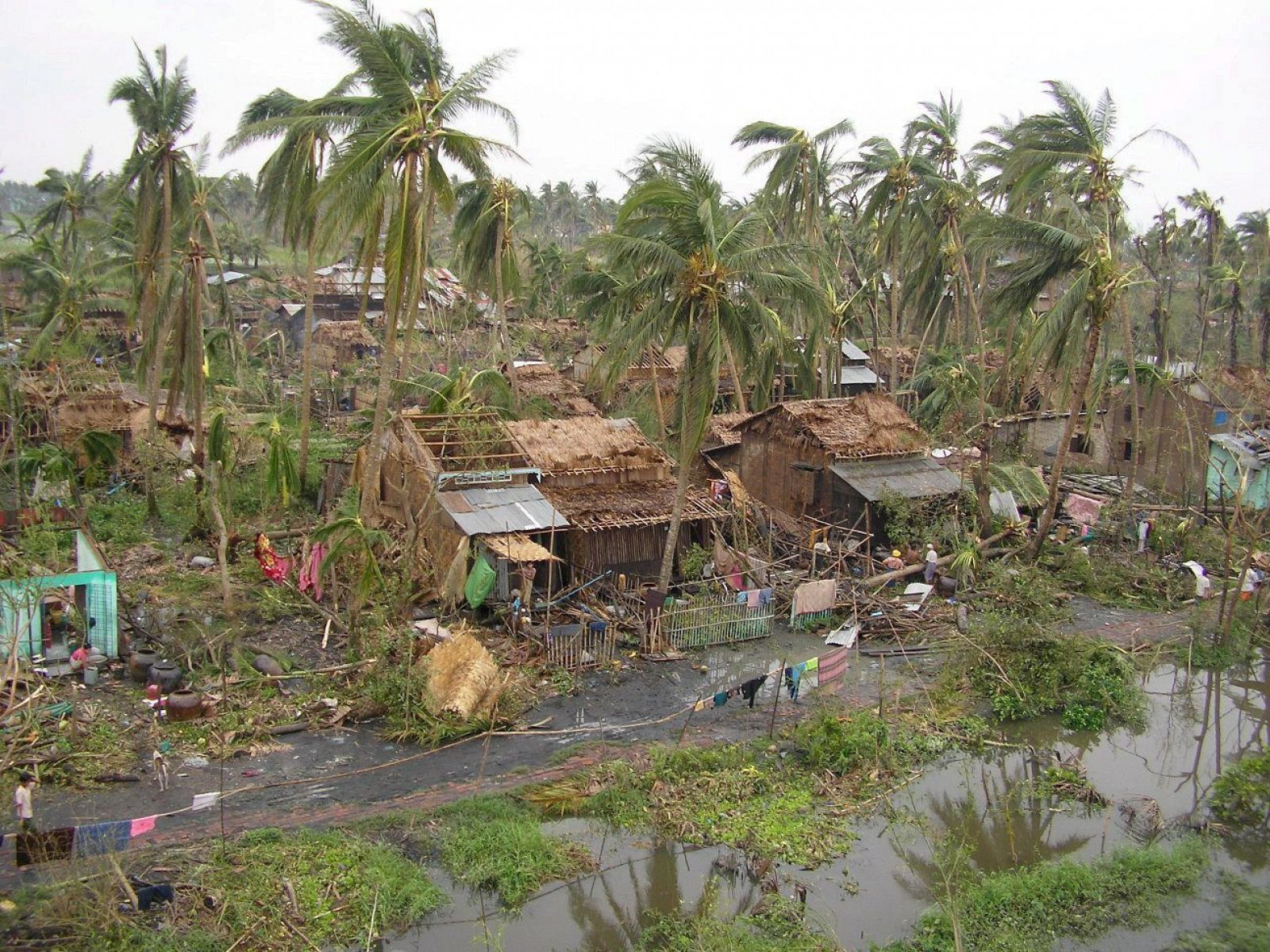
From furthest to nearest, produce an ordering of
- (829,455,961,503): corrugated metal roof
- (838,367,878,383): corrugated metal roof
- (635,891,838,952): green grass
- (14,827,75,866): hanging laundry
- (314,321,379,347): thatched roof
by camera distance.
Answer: (314,321,379,347): thatched roof < (838,367,878,383): corrugated metal roof < (829,455,961,503): corrugated metal roof < (14,827,75,866): hanging laundry < (635,891,838,952): green grass

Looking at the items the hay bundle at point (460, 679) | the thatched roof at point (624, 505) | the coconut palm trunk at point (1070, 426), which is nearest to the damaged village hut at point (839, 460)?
the coconut palm trunk at point (1070, 426)

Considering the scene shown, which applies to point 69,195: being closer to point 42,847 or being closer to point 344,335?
point 344,335

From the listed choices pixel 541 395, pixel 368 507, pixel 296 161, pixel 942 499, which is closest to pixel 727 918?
pixel 368 507

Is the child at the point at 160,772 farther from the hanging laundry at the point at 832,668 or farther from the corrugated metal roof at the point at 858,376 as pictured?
the corrugated metal roof at the point at 858,376

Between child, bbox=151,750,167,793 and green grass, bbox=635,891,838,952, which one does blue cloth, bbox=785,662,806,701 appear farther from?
child, bbox=151,750,167,793

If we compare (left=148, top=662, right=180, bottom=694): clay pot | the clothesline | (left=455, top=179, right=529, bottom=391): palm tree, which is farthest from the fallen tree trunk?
(left=455, top=179, right=529, bottom=391): palm tree
